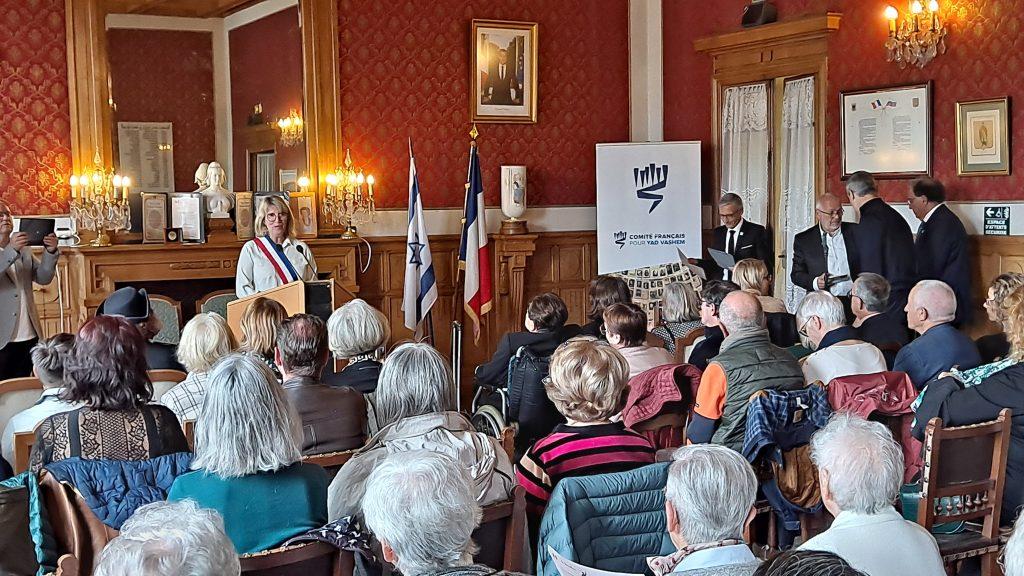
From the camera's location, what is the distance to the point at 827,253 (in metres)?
7.74

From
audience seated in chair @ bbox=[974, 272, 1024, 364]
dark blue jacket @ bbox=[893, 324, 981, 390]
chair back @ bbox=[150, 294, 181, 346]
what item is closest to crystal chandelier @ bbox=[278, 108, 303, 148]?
chair back @ bbox=[150, 294, 181, 346]

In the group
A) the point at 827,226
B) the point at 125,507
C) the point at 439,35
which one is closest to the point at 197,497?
the point at 125,507

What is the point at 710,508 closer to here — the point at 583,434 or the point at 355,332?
the point at 583,434

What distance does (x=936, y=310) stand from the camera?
4.71 metres

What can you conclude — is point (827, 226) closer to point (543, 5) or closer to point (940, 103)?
point (940, 103)

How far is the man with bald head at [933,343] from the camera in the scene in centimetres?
460

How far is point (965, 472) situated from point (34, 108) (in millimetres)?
6691

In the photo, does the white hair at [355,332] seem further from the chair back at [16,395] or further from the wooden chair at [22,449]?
the wooden chair at [22,449]

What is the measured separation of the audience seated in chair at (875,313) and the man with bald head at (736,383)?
4.00 feet

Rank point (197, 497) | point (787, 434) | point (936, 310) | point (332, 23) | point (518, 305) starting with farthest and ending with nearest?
point (518, 305) < point (332, 23) < point (936, 310) < point (787, 434) < point (197, 497)

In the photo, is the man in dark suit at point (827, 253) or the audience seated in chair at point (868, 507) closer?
the audience seated in chair at point (868, 507)

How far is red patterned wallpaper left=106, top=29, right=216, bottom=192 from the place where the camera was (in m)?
8.35

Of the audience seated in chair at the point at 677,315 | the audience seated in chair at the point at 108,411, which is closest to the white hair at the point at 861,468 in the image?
the audience seated in chair at the point at 108,411

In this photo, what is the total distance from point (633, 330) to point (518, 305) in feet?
15.3
